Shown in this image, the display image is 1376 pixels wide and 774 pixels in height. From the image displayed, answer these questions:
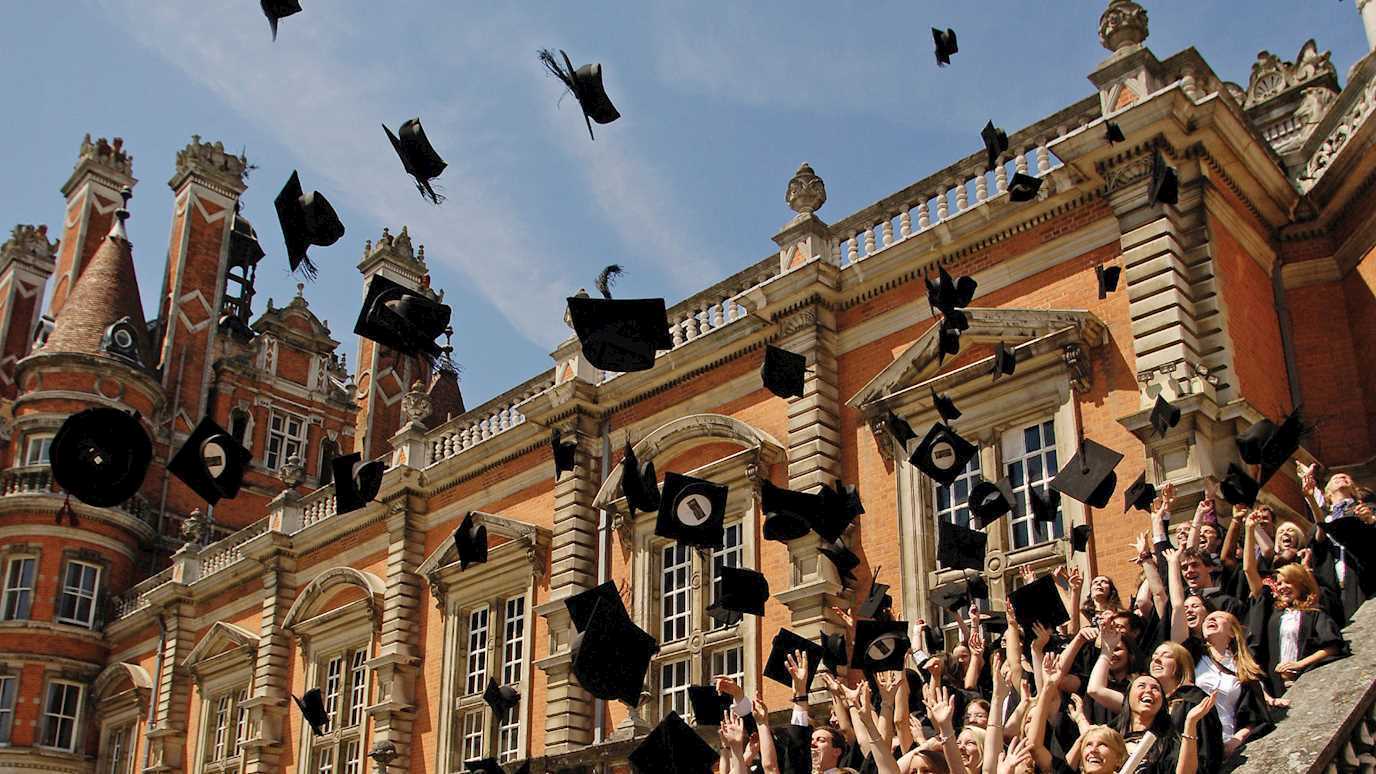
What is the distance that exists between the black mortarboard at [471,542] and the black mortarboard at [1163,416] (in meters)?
10.6

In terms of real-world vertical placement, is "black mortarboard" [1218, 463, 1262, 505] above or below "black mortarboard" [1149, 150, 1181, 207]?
below

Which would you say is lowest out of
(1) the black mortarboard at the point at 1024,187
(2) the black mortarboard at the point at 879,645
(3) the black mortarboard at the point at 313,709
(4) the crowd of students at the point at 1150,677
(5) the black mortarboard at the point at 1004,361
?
(4) the crowd of students at the point at 1150,677

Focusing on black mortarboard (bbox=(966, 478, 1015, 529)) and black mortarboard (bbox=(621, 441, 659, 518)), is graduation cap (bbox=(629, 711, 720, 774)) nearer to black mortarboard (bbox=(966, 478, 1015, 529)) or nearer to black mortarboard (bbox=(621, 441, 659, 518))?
black mortarboard (bbox=(966, 478, 1015, 529))

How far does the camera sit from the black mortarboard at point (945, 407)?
15141 millimetres

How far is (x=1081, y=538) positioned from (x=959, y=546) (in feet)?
4.25

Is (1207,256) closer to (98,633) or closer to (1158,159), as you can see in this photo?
(1158,159)

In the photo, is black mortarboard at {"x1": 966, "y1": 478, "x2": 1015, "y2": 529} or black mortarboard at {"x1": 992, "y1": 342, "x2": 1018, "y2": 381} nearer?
black mortarboard at {"x1": 966, "y1": 478, "x2": 1015, "y2": 529}

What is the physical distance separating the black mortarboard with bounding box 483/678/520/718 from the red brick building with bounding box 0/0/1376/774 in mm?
321

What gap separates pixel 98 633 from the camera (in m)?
33.3

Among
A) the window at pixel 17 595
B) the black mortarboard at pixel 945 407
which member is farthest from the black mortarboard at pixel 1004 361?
the window at pixel 17 595

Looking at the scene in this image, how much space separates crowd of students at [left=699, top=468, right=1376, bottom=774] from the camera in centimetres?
679

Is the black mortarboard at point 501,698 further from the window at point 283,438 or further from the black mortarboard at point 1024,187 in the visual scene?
the window at point 283,438

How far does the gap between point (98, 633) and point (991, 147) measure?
88.5ft

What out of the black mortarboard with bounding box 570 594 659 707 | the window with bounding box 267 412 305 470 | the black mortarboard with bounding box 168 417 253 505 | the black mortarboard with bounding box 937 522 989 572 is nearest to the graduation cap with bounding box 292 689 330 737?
the black mortarboard with bounding box 168 417 253 505
